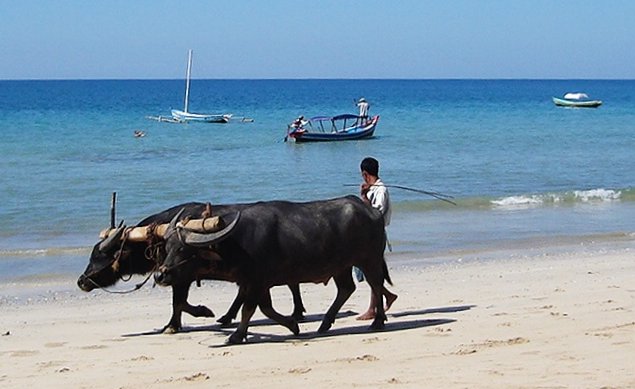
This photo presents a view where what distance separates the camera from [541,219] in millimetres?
21438

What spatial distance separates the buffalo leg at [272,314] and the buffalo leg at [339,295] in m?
0.31

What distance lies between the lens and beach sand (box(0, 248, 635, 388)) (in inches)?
327

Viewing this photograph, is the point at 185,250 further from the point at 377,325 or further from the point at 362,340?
the point at 377,325

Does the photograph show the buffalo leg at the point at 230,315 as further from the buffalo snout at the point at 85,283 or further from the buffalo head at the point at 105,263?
the buffalo snout at the point at 85,283

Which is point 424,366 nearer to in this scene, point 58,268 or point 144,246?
point 144,246

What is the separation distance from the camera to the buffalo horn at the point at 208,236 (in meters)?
9.70

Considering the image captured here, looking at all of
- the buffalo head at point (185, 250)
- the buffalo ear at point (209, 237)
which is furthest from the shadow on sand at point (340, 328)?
the buffalo ear at point (209, 237)

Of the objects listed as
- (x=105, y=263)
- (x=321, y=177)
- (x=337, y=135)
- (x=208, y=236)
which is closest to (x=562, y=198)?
(x=321, y=177)

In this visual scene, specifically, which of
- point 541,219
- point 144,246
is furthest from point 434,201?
point 144,246

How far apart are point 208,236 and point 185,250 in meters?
0.33

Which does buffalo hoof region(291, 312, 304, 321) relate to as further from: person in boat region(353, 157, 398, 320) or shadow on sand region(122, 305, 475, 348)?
person in boat region(353, 157, 398, 320)

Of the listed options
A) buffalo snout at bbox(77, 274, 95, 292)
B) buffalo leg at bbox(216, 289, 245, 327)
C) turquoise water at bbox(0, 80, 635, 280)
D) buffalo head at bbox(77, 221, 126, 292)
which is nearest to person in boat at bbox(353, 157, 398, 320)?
buffalo leg at bbox(216, 289, 245, 327)

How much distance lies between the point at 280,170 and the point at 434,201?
11765mm

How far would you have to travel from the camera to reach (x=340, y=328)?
10.8 meters
